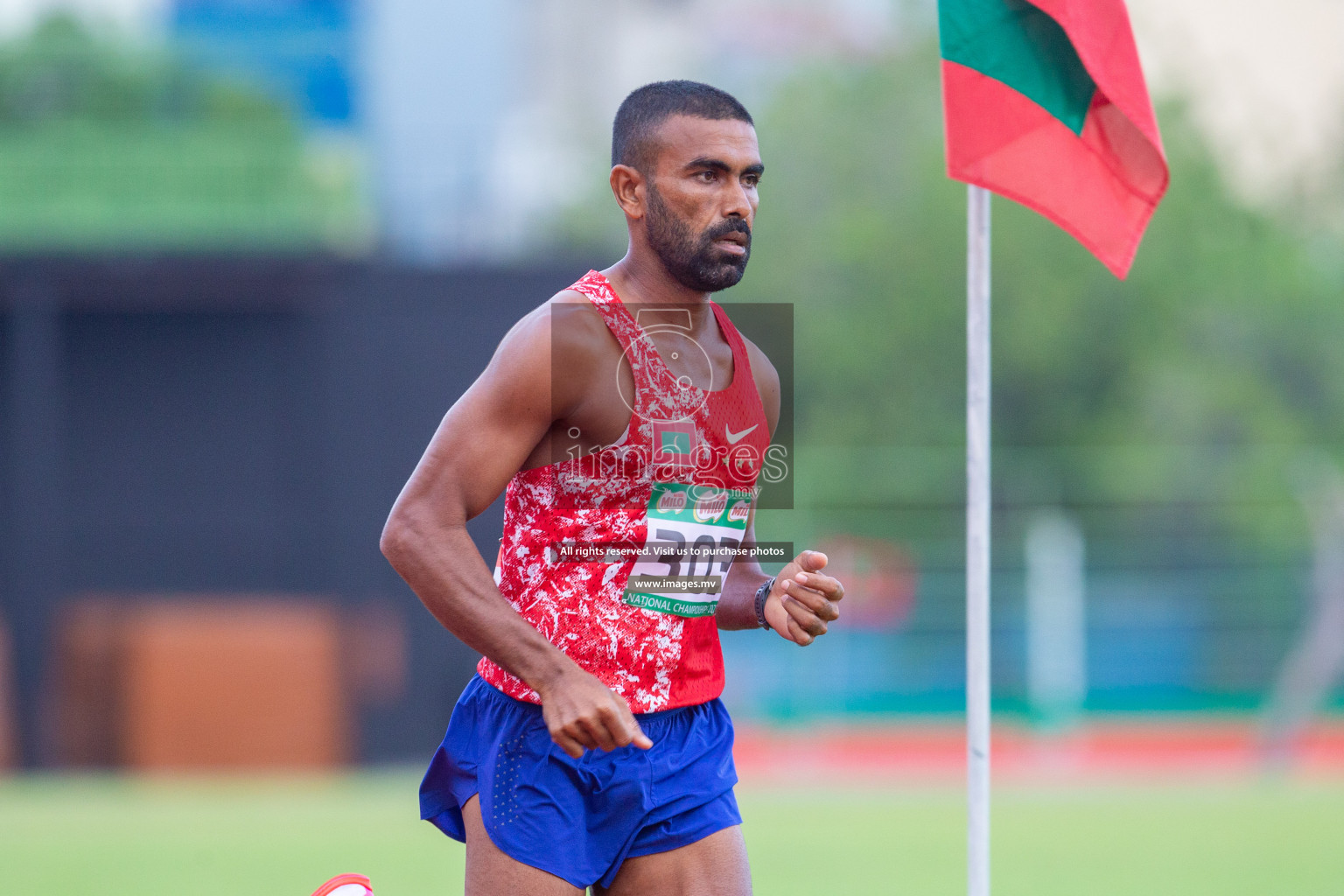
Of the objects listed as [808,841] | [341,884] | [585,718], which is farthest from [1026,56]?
[808,841]

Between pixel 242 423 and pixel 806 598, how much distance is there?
1360 centimetres

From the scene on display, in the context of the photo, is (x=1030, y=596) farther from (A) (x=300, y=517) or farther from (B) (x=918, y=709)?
(A) (x=300, y=517)

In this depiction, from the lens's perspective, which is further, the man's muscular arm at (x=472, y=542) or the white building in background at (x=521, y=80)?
the white building in background at (x=521, y=80)

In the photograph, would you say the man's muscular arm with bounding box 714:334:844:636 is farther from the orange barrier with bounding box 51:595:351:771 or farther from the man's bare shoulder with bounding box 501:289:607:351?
the orange barrier with bounding box 51:595:351:771

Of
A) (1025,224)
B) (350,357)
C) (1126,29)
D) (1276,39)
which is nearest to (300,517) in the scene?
(350,357)

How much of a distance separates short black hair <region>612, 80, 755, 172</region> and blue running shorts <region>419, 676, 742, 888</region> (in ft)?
4.16

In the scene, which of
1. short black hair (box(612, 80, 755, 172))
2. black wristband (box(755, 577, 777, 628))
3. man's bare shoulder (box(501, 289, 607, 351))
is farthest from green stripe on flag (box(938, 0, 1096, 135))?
black wristband (box(755, 577, 777, 628))

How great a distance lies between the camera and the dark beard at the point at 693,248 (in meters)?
3.43

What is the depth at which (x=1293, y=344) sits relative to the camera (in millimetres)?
29969

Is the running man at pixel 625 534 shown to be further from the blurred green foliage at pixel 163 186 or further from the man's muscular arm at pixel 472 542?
the blurred green foliage at pixel 163 186

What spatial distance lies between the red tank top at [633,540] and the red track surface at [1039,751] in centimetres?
1363

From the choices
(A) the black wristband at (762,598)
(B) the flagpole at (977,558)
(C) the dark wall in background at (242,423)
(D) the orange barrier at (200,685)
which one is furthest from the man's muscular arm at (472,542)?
(D) the orange barrier at (200,685)

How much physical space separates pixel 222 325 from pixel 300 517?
2.18 metres

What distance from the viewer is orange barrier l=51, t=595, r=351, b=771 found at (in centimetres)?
1520
